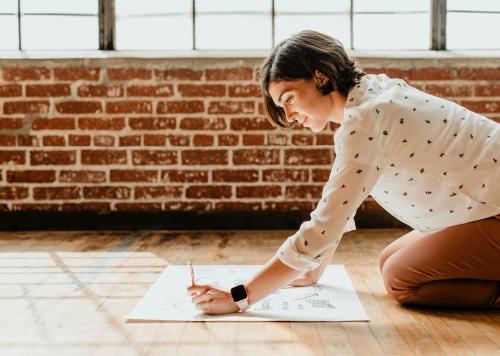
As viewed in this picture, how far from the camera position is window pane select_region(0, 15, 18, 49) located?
137 inches

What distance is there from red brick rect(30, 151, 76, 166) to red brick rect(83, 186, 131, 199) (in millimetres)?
179

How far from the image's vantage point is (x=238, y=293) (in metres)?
1.66

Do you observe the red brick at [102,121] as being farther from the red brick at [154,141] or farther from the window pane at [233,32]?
the window pane at [233,32]

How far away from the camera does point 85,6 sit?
3.49 meters

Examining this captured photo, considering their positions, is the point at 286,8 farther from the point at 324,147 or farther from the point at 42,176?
the point at 42,176

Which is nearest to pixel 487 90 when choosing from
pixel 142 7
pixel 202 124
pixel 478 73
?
pixel 478 73

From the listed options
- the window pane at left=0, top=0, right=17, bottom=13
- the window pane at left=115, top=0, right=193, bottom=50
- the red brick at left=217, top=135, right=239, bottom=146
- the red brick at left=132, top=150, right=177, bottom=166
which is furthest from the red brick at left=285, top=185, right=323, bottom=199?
the window pane at left=0, top=0, right=17, bottom=13

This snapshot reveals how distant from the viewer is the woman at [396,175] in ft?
5.02

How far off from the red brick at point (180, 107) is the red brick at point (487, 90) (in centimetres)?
148

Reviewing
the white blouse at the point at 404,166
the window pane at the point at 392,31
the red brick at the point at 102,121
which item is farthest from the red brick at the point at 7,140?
the white blouse at the point at 404,166

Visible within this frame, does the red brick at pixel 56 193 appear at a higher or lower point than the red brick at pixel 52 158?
lower

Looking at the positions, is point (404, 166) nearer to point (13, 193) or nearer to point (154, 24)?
point (154, 24)

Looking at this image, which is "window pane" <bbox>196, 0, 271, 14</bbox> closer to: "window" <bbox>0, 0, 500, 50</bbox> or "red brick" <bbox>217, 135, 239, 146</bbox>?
"window" <bbox>0, 0, 500, 50</bbox>

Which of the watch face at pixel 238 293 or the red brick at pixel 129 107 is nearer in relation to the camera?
the watch face at pixel 238 293
